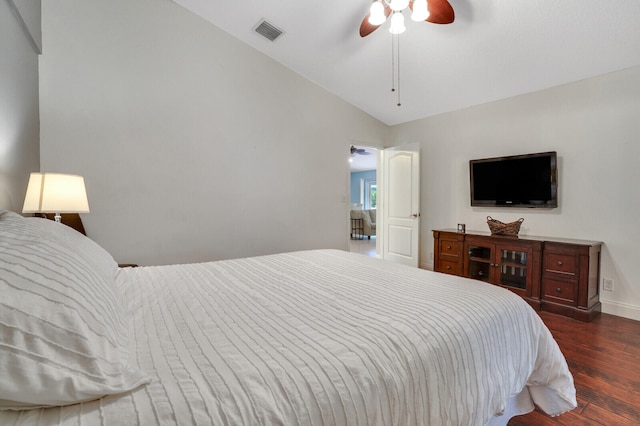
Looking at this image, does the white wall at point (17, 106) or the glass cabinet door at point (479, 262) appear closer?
the white wall at point (17, 106)

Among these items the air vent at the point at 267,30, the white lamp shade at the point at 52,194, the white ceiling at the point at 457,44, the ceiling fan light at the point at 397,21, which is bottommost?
the white lamp shade at the point at 52,194

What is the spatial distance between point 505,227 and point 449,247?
0.67m

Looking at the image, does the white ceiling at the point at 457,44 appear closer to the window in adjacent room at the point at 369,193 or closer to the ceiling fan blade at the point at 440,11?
the ceiling fan blade at the point at 440,11

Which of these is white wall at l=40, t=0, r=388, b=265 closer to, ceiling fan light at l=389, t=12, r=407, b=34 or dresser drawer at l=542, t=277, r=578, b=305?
ceiling fan light at l=389, t=12, r=407, b=34

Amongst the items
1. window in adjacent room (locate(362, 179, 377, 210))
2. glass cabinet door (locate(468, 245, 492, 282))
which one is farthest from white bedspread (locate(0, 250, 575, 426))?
window in adjacent room (locate(362, 179, 377, 210))

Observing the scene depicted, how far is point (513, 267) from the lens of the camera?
3.19 metres

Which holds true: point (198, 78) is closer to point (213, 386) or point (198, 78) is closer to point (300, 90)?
point (300, 90)

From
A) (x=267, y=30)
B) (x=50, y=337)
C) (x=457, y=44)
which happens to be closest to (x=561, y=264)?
(x=457, y=44)

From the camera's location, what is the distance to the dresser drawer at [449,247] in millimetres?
3602

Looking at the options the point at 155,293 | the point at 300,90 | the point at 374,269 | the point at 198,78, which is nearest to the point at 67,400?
the point at 155,293

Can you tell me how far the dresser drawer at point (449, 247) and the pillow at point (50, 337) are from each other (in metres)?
3.62

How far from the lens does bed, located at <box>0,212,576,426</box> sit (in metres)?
0.55

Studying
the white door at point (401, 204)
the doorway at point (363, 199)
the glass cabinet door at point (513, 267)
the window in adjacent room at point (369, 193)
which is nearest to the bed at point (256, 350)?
the glass cabinet door at point (513, 267)

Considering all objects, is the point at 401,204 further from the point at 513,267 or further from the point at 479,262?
the point at 513,267
